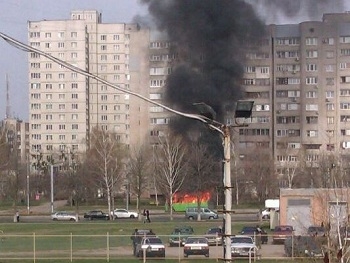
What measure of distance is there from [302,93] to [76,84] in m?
29.0

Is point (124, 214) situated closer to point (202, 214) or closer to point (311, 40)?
point (202, 214)

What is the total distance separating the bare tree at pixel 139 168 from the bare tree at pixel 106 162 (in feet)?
4.32

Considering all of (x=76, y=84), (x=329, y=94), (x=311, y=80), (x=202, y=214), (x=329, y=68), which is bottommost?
(x=202, y=214)

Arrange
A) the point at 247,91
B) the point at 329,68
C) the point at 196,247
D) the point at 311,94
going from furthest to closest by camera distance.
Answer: the point at 311,94 < the point at 329,68 < the point at 247,91 < the point at 196,247

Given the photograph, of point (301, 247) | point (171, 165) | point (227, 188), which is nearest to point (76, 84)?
point (171, 165)

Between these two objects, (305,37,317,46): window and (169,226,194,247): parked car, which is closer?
(169,226,194,247): parked car

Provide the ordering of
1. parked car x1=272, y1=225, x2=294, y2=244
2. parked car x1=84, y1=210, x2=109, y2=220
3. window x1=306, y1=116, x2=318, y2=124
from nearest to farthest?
parked car x1=272, y1=225, x2=294, y2=244 < parked car x1=84, y1=210, x2=109, y2=220 < window x1=306, y1=116, x2=318, y2=124

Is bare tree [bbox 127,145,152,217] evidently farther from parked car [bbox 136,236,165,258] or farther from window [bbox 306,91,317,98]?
parked car [bbox 136,236,165,258]

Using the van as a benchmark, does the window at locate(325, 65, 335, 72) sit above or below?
above

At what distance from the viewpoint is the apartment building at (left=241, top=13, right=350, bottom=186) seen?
277ft

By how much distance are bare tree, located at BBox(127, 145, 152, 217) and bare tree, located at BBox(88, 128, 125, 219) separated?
132cm

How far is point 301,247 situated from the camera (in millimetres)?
27781

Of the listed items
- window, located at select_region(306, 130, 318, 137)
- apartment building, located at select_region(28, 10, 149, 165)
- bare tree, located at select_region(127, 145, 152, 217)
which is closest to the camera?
bare tree, located at select_region(127, 145, 152, 217)

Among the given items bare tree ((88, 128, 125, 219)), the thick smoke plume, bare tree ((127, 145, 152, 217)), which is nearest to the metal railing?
the thick smoke plume
